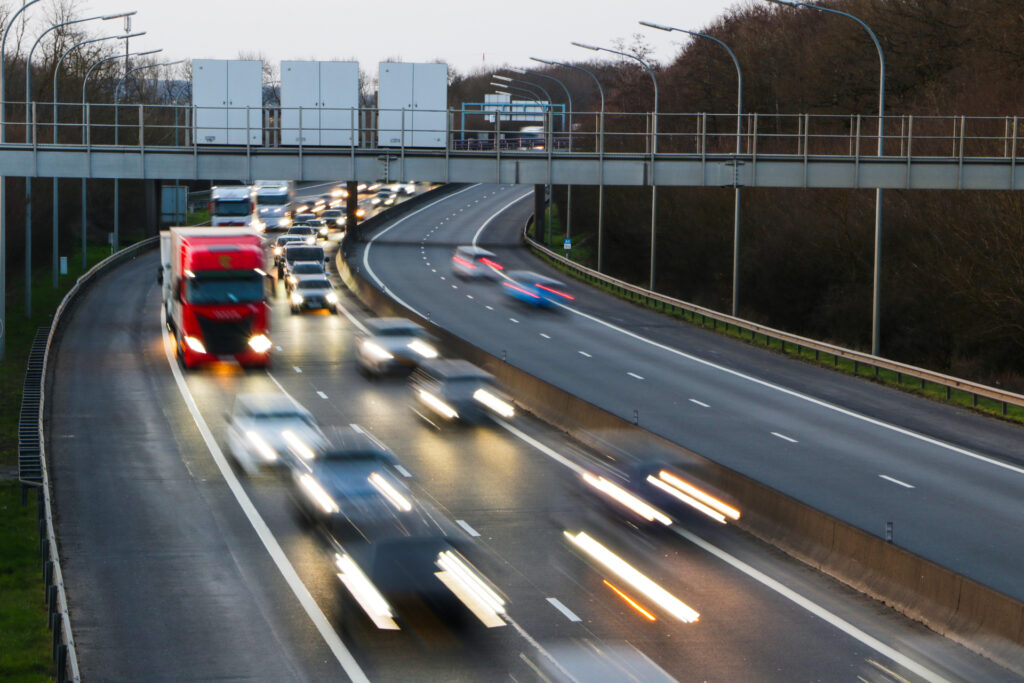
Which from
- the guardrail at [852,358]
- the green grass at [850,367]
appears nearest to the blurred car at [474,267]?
the guardrail at [852,358]

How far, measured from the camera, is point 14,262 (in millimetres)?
83375

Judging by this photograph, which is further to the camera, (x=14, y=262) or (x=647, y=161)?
(x=14, y=262)

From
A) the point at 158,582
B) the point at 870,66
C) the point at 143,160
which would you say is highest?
the point at 870,66

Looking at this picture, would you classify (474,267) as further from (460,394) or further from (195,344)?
(460,394)

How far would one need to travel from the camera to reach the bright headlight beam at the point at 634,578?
17062mm

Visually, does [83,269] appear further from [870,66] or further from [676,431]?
[676,431]

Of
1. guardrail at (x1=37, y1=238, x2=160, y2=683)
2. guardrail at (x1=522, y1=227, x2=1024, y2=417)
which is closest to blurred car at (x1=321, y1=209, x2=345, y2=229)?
guardrail at (x1=522, y1=227, x2=1024, y2=417)

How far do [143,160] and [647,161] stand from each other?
607 inches

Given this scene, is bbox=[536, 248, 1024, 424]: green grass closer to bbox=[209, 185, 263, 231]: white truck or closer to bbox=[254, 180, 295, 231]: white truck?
bbox=[209, 185, 263, 231]: white truck

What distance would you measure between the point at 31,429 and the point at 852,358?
2315cm

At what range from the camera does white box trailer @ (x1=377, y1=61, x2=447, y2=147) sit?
1633 inches

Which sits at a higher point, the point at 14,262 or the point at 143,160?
the point at 143,160

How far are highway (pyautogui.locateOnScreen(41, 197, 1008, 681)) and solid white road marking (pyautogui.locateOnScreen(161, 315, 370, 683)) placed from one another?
0.04 m

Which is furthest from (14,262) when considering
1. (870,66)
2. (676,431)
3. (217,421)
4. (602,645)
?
(602,645)
